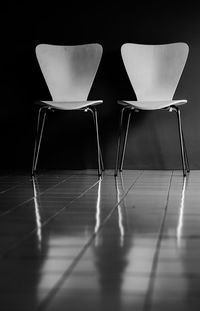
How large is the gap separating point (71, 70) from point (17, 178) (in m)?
1.04

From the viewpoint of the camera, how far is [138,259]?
1877mm

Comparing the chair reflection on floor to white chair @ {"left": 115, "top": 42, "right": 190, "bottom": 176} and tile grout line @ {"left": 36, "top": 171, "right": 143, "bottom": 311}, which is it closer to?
tile grout line @ {"left": 36, "top": 171, "right": 143, "bottom": 311}

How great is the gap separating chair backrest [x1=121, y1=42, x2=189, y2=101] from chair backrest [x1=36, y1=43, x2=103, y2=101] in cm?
29

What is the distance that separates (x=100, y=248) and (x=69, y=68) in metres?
2.93

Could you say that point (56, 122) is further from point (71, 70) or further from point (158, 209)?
point (158, 209)

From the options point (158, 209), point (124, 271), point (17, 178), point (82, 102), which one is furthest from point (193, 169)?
point (124, 271)

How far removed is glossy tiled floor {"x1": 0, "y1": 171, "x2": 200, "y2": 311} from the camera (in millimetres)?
1492

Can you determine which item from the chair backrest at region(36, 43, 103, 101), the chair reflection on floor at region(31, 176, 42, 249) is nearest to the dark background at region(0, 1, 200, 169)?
the chair backrest at region(36, 43, 103, 101)

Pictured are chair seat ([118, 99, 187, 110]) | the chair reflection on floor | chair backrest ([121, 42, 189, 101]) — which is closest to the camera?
the chair reflection on floor

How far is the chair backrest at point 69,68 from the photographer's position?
4.70 metres

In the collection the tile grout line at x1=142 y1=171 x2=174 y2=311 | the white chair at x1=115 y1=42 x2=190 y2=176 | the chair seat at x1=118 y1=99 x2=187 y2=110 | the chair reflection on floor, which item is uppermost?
the white chair at x1=115 y1=42 x2=190 y2=176

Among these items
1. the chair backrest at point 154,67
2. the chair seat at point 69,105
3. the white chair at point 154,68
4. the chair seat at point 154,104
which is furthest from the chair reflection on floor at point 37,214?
the chair backrest at point 154,67

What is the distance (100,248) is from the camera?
6.70 feet

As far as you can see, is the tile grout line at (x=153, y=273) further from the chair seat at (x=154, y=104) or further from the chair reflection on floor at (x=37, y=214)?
the chair seat at (x=154, y=104)
